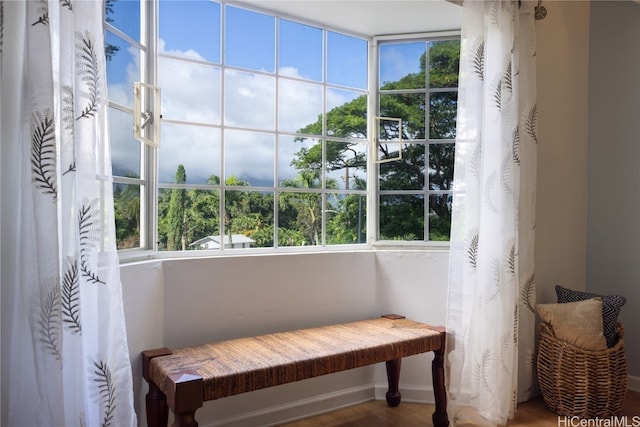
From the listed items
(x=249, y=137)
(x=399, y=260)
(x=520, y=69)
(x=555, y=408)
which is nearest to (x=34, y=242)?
(x=249, y=137)

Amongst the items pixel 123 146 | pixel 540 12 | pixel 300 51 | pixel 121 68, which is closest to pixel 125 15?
pixel 121 68

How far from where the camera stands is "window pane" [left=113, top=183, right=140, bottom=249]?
187 cm

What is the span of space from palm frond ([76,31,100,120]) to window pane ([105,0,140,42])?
0.48 meters

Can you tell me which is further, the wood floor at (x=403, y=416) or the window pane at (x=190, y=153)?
the wood floor at (x=403, y=416)

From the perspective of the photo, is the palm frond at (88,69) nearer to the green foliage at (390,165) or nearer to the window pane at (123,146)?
A: the window pane at (123,146)

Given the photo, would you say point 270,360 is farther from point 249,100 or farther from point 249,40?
point 249,40

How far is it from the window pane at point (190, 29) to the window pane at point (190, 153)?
1.24 ft

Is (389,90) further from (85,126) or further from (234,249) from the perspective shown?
(85,126)

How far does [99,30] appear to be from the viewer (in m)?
1.45

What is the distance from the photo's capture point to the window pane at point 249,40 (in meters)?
2.38

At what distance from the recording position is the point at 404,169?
2793mm

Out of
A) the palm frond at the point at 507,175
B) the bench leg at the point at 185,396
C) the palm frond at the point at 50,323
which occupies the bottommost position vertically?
the bench leg at the point at 185,396

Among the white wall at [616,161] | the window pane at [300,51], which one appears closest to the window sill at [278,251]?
the window pane at [300,51]

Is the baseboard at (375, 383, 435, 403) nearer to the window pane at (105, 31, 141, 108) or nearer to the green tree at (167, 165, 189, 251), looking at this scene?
the green tree at (167, 165, 189, 251)
